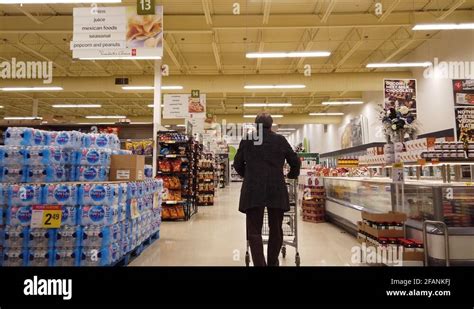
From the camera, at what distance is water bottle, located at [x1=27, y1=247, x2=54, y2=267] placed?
357 centimetres

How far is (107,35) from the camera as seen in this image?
6.12 meters

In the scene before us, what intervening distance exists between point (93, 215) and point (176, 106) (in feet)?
28.7

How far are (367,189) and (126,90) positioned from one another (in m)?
12.5

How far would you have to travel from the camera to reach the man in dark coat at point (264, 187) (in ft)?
10.3

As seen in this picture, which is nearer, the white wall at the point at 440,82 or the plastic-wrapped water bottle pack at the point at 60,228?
the plastic-wrapped water bottle pack at the point at 60,228

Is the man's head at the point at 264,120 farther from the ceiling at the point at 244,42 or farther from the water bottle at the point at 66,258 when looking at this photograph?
the ceiling at the point at 244,42

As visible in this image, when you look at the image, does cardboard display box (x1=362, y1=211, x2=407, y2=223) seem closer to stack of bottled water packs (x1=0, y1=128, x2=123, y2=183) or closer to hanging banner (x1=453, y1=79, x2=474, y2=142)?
hanging banner (x1=453, y1=79, x2=474, y2=142)

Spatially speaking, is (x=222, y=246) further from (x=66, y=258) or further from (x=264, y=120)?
(x=264, y=120)

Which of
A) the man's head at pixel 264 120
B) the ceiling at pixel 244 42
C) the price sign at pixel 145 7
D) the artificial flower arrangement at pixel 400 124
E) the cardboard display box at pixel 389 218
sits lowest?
the cardboard display box at pixel 389 218

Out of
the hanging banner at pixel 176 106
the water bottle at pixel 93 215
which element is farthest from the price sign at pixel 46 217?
the hanging banner at pixel 176 106

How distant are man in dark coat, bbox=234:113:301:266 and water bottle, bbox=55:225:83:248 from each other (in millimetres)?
1956

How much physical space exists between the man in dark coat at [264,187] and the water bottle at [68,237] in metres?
1.96

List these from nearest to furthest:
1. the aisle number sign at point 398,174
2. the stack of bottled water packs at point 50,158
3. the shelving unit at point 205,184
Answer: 1. the stack of bottled water packs at point 50,158
2. the aisle number sign at point 398,174
3. the shelving unit at point 205,184

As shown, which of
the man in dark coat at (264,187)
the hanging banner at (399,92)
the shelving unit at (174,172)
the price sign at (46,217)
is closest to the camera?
the man in dark coat at (264,187)
